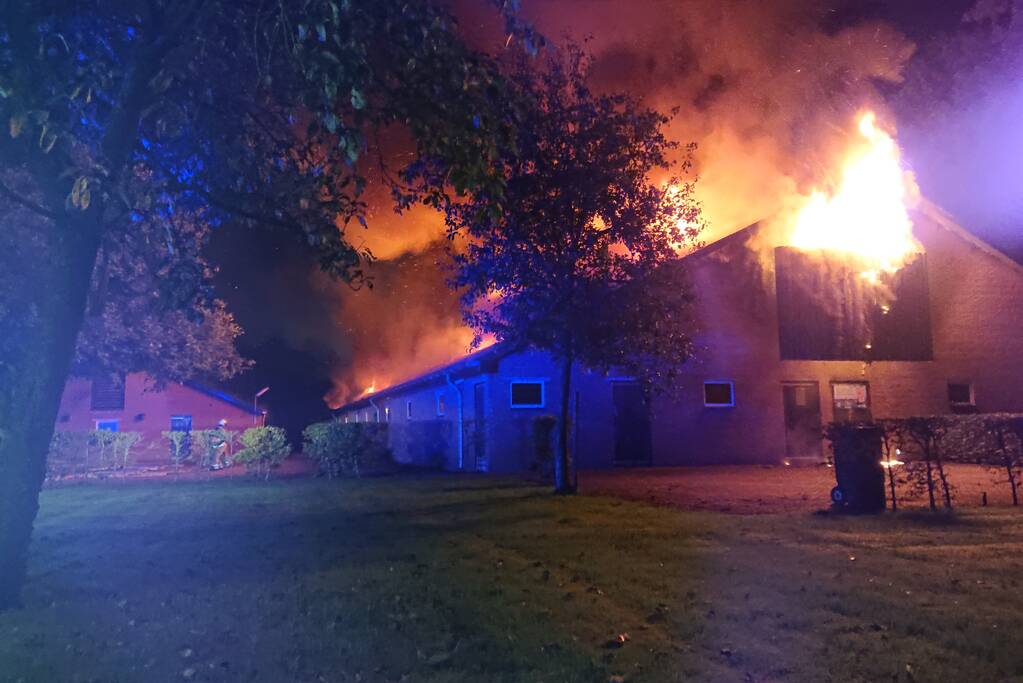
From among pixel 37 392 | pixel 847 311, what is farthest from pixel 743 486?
pixel 37 392

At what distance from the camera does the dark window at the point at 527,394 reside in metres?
20.9

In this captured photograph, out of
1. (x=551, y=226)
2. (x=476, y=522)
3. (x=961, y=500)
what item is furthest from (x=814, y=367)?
(x=476, y=522)

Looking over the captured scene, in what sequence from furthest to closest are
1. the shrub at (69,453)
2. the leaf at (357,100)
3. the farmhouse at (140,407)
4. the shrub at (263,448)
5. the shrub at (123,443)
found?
1. the farmhouse at (140,407)
2. the shrub at (123,443)
3. the shrub at (69,453)
4. the shrub at (263,448)
5. the leaf at (357,100)

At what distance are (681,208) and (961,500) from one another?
21.6 feet

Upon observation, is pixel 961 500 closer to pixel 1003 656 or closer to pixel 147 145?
pixel 1003 656

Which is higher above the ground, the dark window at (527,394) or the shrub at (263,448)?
the dark window at (527,394)

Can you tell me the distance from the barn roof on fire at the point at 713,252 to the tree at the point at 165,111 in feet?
37.4

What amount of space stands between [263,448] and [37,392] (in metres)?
14.1

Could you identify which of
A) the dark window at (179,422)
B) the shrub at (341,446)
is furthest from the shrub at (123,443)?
the dark window at (179,422)

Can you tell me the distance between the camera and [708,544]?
8883 mm

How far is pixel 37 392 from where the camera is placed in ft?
23.3

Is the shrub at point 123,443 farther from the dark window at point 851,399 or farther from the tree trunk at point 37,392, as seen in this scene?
the dark window at point 851,399

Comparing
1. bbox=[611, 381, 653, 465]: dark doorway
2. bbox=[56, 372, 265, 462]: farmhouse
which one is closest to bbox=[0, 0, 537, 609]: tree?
bbox=[611, 381, 653, 465]: dark doorway

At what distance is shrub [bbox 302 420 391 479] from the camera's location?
21094mm
